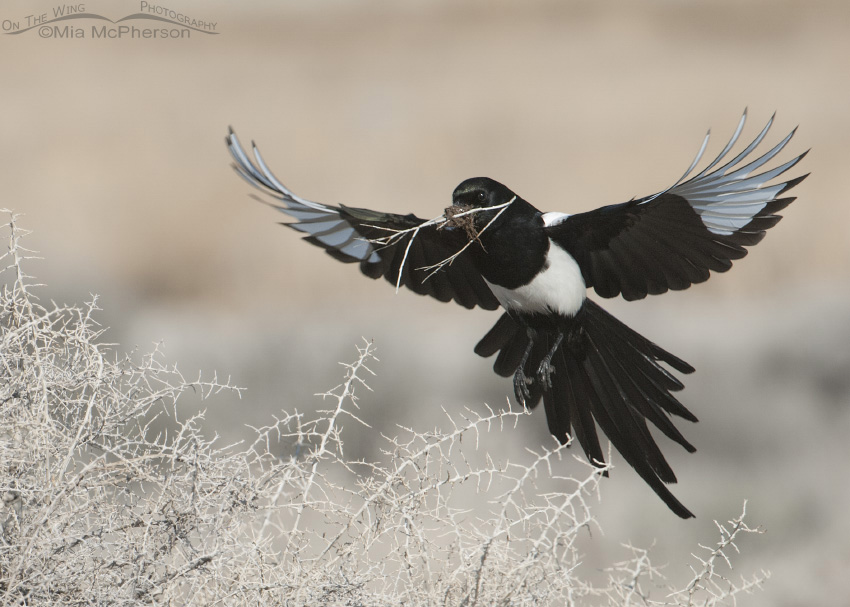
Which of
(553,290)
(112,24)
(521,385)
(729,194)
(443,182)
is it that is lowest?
(443,182)

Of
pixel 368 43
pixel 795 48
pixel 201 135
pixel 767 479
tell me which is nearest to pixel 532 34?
pixel 368 43

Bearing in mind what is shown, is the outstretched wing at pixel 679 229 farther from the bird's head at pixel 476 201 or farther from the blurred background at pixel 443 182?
the blurred background at pixel 443 182

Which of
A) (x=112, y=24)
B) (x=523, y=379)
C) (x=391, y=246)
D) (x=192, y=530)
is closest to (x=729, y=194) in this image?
(x=523, y=379)

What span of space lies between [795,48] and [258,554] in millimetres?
16111

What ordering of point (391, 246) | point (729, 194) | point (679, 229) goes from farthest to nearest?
1. point (391, 246)
2. point (679, 229)
3. point (729, 194)

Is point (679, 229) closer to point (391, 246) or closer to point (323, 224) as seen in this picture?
point (391, 246)

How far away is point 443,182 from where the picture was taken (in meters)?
13.9

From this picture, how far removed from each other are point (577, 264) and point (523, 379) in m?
0.48

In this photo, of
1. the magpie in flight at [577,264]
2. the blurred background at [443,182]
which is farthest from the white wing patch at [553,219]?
the blurred background at [443,182]

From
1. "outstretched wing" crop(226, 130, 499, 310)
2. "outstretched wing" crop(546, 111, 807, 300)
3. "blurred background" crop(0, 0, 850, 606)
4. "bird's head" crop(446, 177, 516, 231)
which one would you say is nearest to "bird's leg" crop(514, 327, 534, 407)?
"outstretched wing" crop(226, 130, 499, 310)

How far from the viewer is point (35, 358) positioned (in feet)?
6.79

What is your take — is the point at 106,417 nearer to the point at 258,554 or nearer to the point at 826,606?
the point at 258,554

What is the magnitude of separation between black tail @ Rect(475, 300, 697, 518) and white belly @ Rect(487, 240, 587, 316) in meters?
0.08

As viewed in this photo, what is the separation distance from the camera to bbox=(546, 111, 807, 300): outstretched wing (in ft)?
10.5
